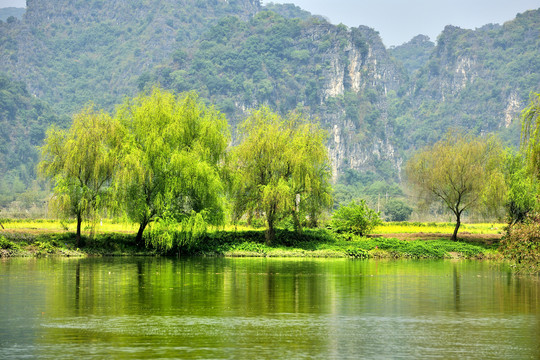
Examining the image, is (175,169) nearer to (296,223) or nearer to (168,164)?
(168,164)

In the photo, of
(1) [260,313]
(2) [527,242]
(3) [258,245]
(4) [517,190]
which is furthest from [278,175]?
(1) [260,313]

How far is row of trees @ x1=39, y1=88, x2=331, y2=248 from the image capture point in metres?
47.5

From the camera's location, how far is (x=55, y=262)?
41.5 meters

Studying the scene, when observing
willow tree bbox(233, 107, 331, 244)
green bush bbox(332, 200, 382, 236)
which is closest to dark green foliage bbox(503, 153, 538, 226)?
green bush bbox(332, 200, 382, 236)

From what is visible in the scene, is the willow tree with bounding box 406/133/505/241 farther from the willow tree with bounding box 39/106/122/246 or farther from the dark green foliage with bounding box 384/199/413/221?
the dark green foliage with bounding box 384/199/413/221

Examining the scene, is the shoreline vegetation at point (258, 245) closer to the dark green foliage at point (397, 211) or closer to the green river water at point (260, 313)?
the green river water at point (260, 313)

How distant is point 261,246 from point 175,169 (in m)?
8.52

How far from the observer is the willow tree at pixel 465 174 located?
57.1 m

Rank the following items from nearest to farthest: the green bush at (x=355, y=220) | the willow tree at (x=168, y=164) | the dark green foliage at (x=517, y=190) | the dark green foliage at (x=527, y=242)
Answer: the dark green foliage at (x=527, y=242)
the willow tree at (x=168, y=164)
the dark green foliage at (x=517, y=190)
the green bush at (x=355, y=220)

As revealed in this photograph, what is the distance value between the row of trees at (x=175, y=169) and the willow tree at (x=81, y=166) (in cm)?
6

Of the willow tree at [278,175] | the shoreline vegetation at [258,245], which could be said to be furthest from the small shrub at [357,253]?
the willow tree at [278,175]

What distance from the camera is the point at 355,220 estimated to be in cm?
5716

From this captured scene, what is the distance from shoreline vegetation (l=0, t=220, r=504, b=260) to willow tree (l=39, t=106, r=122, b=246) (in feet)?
6.46

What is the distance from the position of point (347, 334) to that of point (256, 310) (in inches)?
190
